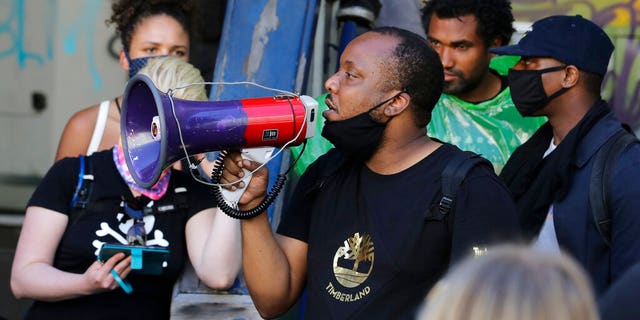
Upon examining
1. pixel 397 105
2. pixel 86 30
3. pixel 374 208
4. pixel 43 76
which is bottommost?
pixel 43 76

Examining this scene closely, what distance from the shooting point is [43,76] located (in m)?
6.40

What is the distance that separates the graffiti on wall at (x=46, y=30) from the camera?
20.8 feet

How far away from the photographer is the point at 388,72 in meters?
3.04

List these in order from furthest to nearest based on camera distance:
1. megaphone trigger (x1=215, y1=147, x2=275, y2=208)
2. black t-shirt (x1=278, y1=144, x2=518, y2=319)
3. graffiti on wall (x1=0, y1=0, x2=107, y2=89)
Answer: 1. graffiti on wall (x1=0, y1=0, x2=107, y2=89)
2. megaphone trigger (x1=215, y1=147, x2=275, y2=208)
3. black t-shirt (x1=278, y1=144, x2=518, y2=319)

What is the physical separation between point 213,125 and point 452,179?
2.29 ft

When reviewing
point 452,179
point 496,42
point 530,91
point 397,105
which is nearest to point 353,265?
point 452,179

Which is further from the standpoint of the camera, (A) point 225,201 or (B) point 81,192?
(B) point 81,192

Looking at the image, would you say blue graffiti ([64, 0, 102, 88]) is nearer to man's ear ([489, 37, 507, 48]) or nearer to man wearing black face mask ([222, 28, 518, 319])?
man's ear ([489, 37, 507, 48])

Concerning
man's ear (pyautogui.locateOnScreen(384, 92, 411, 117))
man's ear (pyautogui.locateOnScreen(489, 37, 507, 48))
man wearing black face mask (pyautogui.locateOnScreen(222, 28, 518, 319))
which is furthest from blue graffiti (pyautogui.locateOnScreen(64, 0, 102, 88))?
man's ear (pyautogui.locateOnScreen(384, 92, 411, 117))

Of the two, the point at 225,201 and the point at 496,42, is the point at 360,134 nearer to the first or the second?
the point at 225,201

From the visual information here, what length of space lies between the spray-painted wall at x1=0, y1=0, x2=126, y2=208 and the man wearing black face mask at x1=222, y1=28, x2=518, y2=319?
138 inches

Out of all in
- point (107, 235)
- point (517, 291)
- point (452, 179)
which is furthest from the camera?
point (107, 235)

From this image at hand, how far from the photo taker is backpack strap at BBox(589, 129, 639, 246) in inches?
129

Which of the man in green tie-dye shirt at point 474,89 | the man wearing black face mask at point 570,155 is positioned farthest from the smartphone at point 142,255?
the man in green tie-dye shirt at point 474,89
